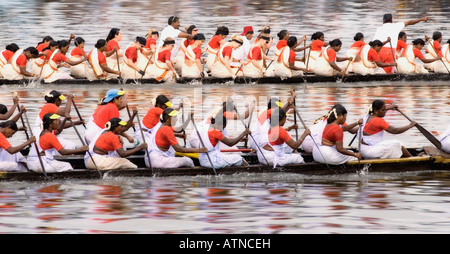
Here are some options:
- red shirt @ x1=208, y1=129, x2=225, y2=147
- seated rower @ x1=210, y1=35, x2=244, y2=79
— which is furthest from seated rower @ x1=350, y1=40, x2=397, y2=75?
red shirt @ x1=208, y1=129, x2=225, y2=147

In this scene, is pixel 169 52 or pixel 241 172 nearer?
pixel 241 172

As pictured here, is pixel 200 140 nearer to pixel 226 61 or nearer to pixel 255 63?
pixel 226 61

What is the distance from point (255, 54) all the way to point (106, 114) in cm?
974

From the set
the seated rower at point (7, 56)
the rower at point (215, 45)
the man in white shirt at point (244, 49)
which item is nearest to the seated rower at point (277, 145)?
the rower at point (215, 45)

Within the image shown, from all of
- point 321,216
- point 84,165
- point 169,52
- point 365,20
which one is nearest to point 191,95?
point 169,52

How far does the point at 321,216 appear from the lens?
1530 cm

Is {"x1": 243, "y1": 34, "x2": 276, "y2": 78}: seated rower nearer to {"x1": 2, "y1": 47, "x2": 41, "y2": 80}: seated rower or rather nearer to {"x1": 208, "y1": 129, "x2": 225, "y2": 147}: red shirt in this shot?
{"x1": 2, "y1": 47, "x2": 41, "y2": 80}: seated rower

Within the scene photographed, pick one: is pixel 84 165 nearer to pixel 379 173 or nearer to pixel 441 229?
pixel 379 173

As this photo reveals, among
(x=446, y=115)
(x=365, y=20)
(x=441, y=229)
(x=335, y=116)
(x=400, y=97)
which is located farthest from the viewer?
(x=365, y=20)

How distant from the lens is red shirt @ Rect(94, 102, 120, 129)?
699 inches

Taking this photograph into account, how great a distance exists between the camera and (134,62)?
88.1 feet

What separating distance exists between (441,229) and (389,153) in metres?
3.45

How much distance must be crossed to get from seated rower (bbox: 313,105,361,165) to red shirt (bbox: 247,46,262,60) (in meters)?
9.60

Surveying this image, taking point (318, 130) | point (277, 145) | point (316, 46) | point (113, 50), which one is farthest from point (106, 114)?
point (316, 46)
